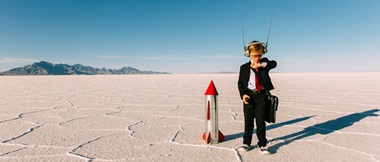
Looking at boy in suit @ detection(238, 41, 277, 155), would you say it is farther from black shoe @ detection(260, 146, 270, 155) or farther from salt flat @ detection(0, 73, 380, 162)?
salt flat @ detection(0, 73, 380, 162)

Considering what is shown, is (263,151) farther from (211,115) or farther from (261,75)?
(261,75)

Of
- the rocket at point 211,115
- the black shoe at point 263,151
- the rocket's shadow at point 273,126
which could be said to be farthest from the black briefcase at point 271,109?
the rocket's shadow at point 273,126

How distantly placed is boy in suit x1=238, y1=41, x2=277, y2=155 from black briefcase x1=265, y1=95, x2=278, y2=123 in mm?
37

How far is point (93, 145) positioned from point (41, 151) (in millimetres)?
444

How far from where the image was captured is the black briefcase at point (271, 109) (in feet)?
7.30

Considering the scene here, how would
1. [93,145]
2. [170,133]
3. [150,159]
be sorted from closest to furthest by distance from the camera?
[150,159] → [93,145] → [170,133]

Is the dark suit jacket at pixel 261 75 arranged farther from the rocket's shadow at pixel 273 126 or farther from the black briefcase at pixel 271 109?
the rocket's shadow at pixel 273 126

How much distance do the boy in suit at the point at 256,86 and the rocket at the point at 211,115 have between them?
259 mm

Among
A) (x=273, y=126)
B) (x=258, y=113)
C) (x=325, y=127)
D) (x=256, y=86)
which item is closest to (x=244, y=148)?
(x=258, y=113)

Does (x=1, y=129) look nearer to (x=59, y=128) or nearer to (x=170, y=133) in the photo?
(x=59, y=128)

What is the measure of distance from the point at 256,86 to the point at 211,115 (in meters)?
0.49

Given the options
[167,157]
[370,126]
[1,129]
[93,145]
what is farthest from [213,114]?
[1,129]

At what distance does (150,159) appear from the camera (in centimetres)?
216

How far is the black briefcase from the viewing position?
2227 mm
